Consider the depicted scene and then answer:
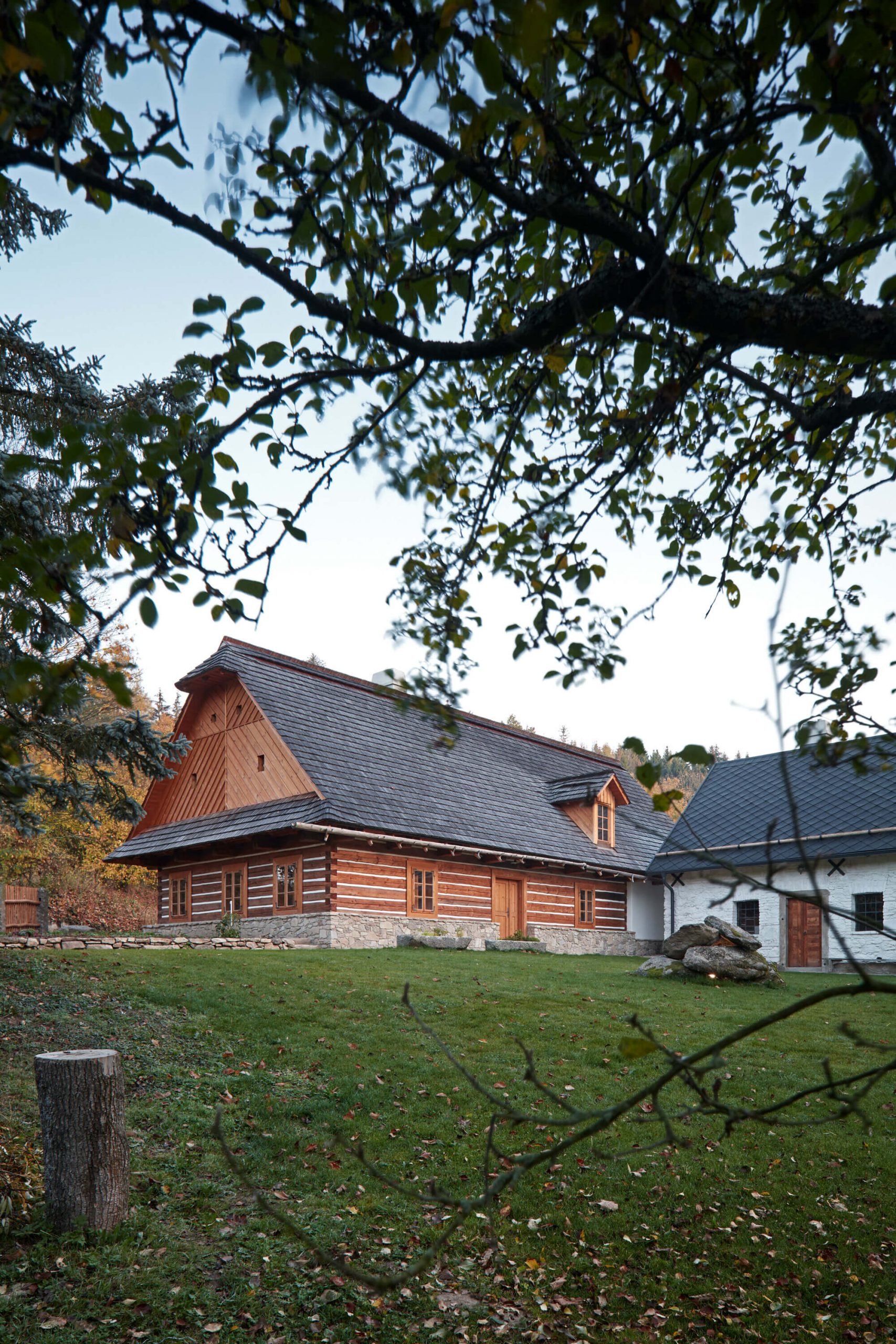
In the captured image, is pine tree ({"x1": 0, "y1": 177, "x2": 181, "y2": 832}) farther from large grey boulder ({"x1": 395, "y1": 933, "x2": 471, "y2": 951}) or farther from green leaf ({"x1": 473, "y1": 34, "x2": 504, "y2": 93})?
large grey boulder ({"x1": 395, "y1": 933, "x2": 471, "y2": 951})

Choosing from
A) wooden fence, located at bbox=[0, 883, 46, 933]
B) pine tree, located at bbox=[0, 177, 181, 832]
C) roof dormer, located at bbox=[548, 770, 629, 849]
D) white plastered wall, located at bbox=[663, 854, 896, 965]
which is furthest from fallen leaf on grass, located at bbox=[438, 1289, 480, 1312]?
roof dormer, located at bbox=[548, 770, 629, 849]

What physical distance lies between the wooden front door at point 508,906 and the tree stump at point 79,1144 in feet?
59.9

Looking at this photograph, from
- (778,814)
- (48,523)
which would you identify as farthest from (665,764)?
(778,814)

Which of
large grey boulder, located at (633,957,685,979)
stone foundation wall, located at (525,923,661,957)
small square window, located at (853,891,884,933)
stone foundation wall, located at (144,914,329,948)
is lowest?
stone foundation wall, located at (525,923,661,957)

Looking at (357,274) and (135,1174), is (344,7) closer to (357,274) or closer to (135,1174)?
(357,274)

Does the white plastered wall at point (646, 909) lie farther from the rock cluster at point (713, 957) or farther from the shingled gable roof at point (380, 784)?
the rock cluster at point (713, 957)

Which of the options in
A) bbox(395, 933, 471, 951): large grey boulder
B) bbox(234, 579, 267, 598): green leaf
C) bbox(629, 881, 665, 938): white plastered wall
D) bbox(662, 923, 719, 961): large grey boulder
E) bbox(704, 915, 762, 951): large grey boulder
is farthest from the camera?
bbox(629, 881, 665, 938): white plastered wall

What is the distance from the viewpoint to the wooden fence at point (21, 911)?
21.4 meters

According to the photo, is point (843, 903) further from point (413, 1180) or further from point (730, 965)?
point (413, 1180)

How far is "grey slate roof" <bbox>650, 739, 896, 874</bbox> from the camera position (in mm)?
22328

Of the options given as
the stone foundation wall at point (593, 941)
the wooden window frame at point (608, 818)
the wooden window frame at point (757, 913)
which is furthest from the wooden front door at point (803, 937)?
the wooden window frame at point (608, 818)

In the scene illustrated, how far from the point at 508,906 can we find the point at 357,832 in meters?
6.33

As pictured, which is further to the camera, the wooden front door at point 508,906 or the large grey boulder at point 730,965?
the wooden front door at point 508,906

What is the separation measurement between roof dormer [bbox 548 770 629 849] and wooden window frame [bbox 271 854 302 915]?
10228 millimetres
